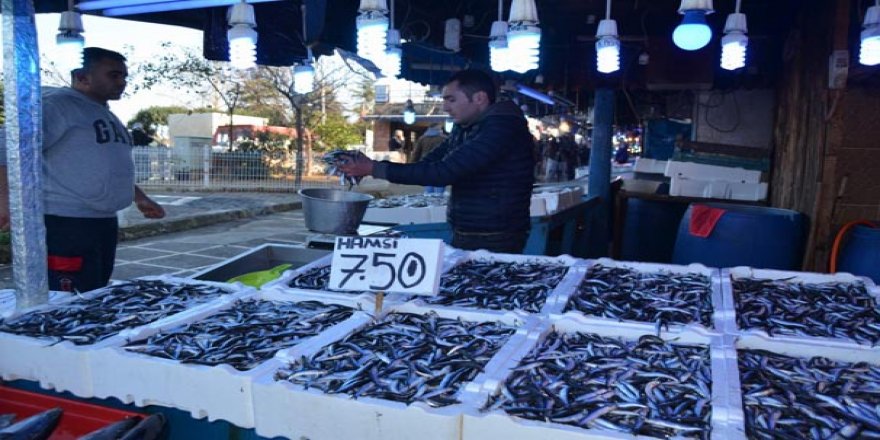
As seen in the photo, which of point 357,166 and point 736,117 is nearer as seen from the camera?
point 357,166

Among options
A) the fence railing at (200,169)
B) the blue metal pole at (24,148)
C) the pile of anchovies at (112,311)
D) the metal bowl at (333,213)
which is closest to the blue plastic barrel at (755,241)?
the metal bowl at (333,213)

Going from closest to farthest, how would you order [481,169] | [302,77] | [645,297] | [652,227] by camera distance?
[645,297] < [481,169] < [302,77] < [652,227]

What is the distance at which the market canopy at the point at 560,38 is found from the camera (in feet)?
17.4

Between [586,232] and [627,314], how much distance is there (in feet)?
20.2

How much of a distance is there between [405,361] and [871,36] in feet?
12.7

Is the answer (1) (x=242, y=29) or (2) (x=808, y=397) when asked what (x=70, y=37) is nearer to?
(1) (x=242, y=29)

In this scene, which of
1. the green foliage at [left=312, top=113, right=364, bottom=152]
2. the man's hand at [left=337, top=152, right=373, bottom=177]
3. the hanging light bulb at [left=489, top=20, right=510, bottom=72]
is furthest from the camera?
the green foliage at [left=312, top=113, right=364, bottom=152]

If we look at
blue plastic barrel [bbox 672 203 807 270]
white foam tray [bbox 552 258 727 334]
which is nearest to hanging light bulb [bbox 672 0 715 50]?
white foam tray [bbox 552 258 727 334]

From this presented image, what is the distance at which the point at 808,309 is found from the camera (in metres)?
2.54

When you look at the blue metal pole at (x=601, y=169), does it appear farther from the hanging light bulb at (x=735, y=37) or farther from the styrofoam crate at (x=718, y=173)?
the hanging light bulb at (x=735, y=37)

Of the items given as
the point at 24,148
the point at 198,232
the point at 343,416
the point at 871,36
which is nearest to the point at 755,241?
the point at 871,36

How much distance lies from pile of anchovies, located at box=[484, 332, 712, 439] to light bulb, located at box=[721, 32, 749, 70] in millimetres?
2715

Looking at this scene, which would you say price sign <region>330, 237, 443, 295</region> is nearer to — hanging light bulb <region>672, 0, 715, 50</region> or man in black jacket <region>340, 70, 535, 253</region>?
man in black jacket <region>340, 70, 535, 253</region>

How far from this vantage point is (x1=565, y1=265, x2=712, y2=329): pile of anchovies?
7.97 feet
